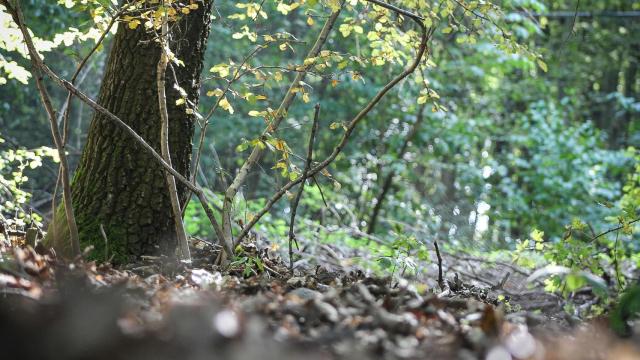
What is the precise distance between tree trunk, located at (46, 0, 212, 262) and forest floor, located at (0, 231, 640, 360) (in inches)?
25.7

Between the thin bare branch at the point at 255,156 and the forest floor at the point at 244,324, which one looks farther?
the thin bare branch at the point at 255,156

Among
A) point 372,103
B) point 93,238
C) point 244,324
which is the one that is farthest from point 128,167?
point 244,324

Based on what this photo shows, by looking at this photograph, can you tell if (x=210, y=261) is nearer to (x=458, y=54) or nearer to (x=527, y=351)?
(x=527, y=351)

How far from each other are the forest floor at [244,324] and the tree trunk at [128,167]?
0.65m

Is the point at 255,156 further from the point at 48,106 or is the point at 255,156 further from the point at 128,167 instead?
the point at 48,106

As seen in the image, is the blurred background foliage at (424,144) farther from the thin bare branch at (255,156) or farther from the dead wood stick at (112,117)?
the dead wood stick at (112,117)

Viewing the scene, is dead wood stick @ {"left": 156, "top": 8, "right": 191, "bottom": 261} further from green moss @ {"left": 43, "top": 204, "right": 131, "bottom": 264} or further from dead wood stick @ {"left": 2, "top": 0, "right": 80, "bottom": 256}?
dead wood stick @ {"left": 2, "top": 0, "right": 80, "bottom": 256}

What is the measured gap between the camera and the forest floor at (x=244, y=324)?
1208 millimetres

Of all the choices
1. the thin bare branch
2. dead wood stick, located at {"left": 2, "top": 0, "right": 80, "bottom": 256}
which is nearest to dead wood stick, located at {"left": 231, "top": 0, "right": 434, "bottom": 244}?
the thin bare branch

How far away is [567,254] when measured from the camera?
4125 mm

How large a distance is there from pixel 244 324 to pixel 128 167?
7.89ft

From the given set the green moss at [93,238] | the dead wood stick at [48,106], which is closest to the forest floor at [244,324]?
the dead wood stick at [48,106]

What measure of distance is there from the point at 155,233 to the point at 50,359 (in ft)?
8.61

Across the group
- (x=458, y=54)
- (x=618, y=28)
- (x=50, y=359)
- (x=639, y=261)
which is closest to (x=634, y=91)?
(x=618, y=28)
